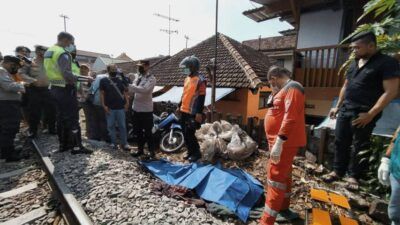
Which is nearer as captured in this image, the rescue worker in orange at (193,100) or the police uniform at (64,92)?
the police uniform at (64,92)

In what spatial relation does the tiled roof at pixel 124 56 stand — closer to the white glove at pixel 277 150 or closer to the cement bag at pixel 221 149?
the cement bag at pixel 221 149

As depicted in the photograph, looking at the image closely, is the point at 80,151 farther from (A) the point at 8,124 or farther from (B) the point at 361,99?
(B) the point at 361,99

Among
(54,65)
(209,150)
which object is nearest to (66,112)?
(54,65)

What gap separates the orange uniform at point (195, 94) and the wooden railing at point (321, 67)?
15.6ft

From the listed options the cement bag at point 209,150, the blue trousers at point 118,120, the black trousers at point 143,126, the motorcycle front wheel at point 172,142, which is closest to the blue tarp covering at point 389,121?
the cement bag at point 209,150

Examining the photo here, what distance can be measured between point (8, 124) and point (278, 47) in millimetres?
23873

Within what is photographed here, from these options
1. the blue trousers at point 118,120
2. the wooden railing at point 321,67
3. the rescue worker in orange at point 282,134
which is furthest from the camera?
the wooden railing at point 321,67

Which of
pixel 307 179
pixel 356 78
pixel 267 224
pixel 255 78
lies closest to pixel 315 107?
pixel 255 78

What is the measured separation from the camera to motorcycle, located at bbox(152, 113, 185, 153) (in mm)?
5563

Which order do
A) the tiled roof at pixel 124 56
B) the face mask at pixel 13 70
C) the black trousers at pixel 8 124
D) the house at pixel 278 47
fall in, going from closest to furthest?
the black trousers at pixel 8 124
the face mask at pixel 13 70
the house at pixel 278 47
the tiled roof at pixel 124 56

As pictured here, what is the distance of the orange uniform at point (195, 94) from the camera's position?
14.7 ft

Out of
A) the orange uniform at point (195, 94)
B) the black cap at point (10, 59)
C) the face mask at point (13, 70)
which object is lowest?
the orange uniform at point (195, 94)

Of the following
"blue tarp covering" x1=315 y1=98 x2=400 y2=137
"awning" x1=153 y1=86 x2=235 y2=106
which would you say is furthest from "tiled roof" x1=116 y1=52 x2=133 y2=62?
"blue tarp covering" x1=315 y1=98 x2=400 y2=137

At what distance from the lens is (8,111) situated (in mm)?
4527
